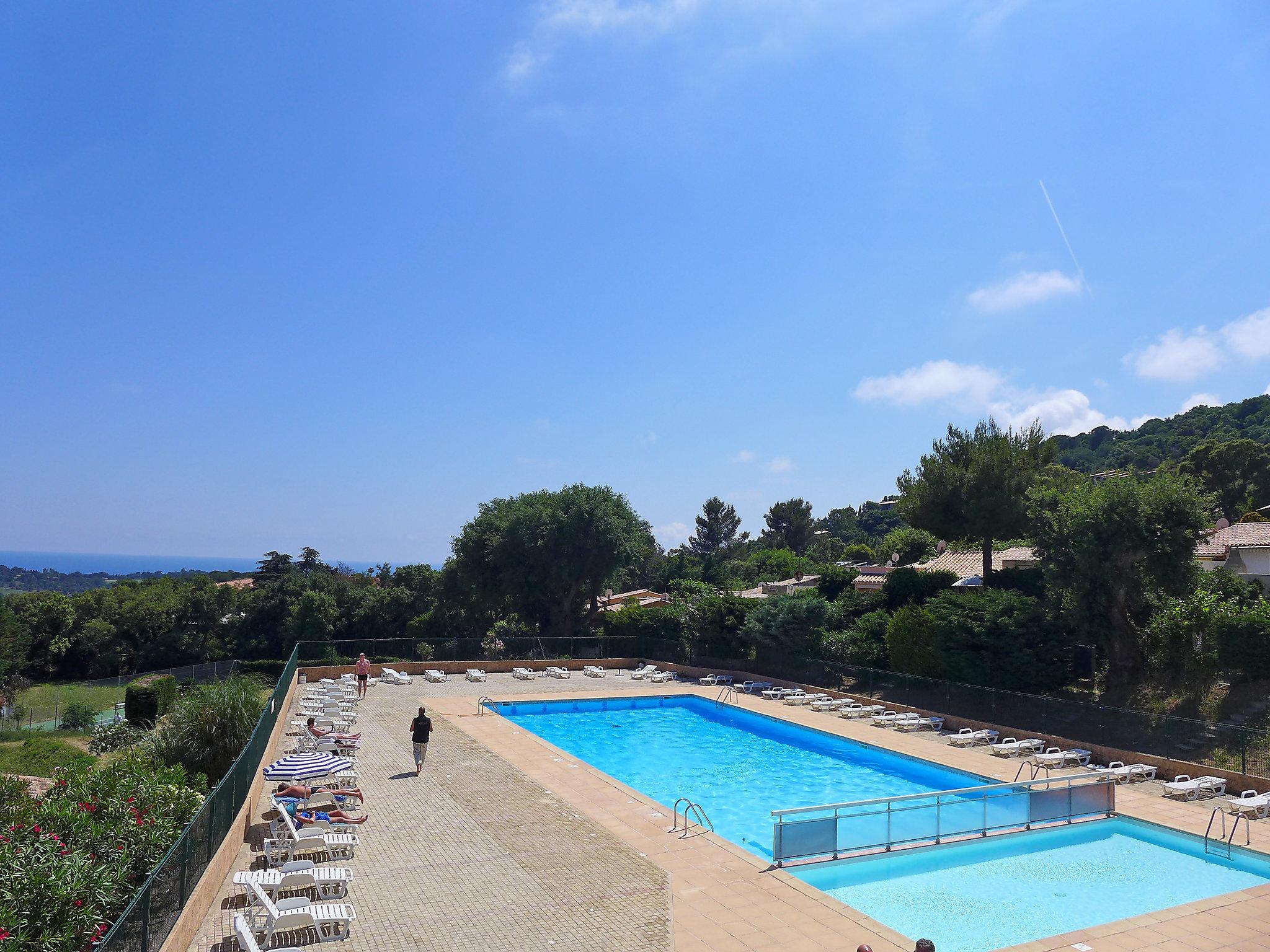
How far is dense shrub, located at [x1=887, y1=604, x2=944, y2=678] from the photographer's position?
26.8 meters

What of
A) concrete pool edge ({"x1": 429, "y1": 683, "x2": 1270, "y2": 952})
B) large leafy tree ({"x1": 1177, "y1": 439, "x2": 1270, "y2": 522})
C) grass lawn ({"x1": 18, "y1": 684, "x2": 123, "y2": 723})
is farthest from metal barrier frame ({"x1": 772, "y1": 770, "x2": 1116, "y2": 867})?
large leafy tree ({"x1": 1177, "y1": 439, "x2": 1270, "y2": 522})

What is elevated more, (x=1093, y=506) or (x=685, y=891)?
(x=1093, y=506)

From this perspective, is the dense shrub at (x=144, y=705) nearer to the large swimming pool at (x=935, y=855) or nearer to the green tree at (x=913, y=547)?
the large swimming pool at (x=935, y=855)

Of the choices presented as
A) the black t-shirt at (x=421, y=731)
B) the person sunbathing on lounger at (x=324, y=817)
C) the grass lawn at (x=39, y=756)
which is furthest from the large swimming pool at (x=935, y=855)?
the grass lawn at (x=39, y=756)

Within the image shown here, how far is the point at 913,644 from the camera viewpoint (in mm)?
27656

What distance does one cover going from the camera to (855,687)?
92.3ft

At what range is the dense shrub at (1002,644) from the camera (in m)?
24.2

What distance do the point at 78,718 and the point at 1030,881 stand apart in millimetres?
34239

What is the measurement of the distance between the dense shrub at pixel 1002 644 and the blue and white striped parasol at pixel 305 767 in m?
18.0

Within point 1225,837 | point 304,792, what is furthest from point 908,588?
point 304,792

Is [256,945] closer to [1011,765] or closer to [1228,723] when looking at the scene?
[1011,765]

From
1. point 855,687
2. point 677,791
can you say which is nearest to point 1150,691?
point 855,687

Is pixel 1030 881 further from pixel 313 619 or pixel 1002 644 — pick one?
pixel 313 619

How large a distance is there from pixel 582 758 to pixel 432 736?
3858 millimetres
